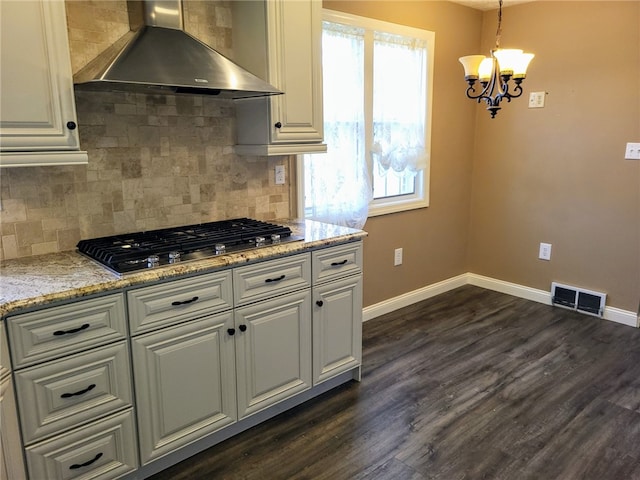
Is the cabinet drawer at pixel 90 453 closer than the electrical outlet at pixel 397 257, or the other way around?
the cabinet drawer at pixel 90 453

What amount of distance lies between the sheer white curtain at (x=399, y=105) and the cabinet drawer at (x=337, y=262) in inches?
44.2

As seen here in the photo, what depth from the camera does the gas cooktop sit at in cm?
189

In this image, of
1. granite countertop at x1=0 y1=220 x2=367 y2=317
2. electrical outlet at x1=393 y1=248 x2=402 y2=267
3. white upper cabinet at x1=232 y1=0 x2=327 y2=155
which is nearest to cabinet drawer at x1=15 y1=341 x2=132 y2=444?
granite countertop at x1=0 y1=220 x2=367 y2=317

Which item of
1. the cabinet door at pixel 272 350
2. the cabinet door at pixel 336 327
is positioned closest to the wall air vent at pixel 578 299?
the cabinet door at pixel 336 327

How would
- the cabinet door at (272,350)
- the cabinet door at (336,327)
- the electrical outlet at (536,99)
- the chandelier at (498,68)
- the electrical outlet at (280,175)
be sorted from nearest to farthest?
the cabinet door at (272,350) < the chandelier at (498,68) < the cabinet door at (336,327) < the electrical outlet at (280,175) < the electrical outlet at (536,99)

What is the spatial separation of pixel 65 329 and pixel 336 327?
1.34 metres

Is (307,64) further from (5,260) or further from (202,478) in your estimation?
(202,478)

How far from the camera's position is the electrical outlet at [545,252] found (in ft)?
13.0

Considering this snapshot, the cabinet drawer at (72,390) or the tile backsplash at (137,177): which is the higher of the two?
the tile backsplash at (137,177)

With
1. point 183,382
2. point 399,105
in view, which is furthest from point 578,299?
point 183,382

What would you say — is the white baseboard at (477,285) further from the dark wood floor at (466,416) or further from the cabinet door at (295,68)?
the cabinet door at (295,68)

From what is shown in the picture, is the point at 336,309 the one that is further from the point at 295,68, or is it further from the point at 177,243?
the point at 295,68

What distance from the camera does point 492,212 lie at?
4.29 m

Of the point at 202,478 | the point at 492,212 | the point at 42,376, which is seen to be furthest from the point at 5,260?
the point at 492,212
